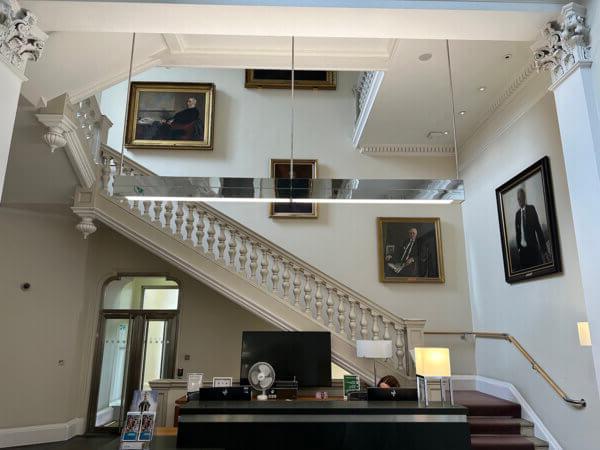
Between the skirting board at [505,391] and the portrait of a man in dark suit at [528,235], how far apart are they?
1.78 meters

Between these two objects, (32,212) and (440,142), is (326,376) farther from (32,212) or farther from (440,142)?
(32,212)

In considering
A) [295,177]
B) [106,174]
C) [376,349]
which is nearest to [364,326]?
[376,349]

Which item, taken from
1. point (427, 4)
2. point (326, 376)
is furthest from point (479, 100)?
point (326, 376)

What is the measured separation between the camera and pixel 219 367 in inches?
278

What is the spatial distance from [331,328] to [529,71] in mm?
4443

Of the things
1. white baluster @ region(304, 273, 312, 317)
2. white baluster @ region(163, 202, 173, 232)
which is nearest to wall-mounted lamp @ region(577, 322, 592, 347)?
white baluster @ region(304, 273, 312, 317)

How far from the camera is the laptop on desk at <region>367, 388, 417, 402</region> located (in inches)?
151

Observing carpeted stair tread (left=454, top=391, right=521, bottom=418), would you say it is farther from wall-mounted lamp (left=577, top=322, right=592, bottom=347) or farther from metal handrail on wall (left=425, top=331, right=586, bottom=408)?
wall-mounted lamp (left=577, top=322, right=592, bottom=347)

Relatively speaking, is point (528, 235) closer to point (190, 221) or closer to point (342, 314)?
point (342, 314)

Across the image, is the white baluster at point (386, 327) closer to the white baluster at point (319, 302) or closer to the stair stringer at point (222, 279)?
the stair stringer at point (222, 279)

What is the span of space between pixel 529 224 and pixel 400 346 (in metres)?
2.42

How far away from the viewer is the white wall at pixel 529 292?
14.7 ft

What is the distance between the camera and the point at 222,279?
5.85 metres

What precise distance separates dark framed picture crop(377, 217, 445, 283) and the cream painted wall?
560 centimetres
